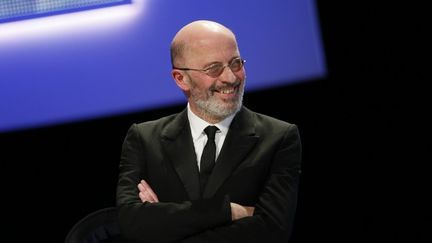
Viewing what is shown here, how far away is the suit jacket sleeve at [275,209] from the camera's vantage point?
8.05 ft

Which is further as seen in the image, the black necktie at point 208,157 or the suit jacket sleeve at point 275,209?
the black necktie at point 208,157

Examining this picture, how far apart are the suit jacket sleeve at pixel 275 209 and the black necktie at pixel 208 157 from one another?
0.83ft

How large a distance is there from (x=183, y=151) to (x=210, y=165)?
0.48 feet

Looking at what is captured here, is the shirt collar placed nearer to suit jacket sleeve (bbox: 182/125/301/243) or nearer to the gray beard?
the gray beard

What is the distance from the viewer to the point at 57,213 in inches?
157

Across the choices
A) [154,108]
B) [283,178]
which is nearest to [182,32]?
[283,178]

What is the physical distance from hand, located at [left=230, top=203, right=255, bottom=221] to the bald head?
661 mm

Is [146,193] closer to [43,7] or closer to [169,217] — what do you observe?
[169,217]

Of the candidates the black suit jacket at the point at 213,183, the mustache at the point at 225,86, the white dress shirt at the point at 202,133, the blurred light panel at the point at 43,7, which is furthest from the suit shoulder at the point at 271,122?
the blurred light panel at the point at 43,7

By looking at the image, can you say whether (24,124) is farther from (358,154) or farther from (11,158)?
(358,154)

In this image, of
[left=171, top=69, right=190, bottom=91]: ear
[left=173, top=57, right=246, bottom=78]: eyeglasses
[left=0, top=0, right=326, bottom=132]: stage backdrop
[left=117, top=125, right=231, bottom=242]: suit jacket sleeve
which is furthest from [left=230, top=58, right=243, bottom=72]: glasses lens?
[left=0, top=0, right=326, bottom=132]: stage backdrop

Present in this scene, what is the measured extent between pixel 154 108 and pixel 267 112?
69 cm

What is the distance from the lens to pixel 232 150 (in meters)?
2.66

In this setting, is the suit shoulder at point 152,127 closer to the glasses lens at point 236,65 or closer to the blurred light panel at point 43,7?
the glasses lens at point 236,65
